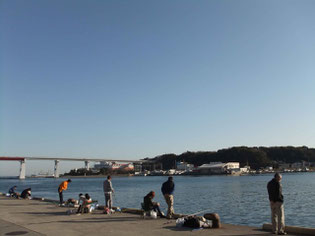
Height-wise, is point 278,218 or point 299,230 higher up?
point 278,218

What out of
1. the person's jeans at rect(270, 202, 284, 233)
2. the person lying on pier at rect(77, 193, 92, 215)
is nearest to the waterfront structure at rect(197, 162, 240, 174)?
the person lying on pier at rect(77, 193, 92, 215)

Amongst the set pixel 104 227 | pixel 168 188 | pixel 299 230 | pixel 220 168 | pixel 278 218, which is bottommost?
pixel 104 227

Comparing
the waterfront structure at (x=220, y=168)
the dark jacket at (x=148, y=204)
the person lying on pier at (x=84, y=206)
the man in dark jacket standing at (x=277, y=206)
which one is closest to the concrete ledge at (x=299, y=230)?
the man in dark jacket standing at (x=277, y=206)

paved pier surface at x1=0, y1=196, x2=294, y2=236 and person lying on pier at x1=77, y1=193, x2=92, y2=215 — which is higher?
person lying on pier at x1=77, y1=193, x2=92, y2=215

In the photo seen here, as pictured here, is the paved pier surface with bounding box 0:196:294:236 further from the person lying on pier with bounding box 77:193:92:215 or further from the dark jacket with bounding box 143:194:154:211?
the person lying on pier with bounding box 77:193:92:215

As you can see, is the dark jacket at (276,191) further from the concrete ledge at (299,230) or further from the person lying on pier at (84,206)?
the person lying on pier at (84,206)

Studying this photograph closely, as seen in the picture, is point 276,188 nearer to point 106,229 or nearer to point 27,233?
point 106,229

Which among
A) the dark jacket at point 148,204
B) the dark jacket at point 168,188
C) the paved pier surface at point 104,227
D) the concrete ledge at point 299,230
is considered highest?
the dark jacket at point 168,188

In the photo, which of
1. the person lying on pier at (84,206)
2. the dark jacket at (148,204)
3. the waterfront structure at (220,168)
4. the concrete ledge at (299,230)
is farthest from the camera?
the waterfront structure at (220,168)

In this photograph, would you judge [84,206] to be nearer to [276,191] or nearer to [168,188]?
[168,188]

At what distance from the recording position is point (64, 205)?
20.5 meters

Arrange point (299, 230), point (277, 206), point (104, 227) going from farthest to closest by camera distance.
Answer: point (104, 227) < point (277, 206) < point (299, 230)

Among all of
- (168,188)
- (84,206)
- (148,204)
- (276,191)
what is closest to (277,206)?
(276,191)

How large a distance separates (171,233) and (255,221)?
12534 mm
